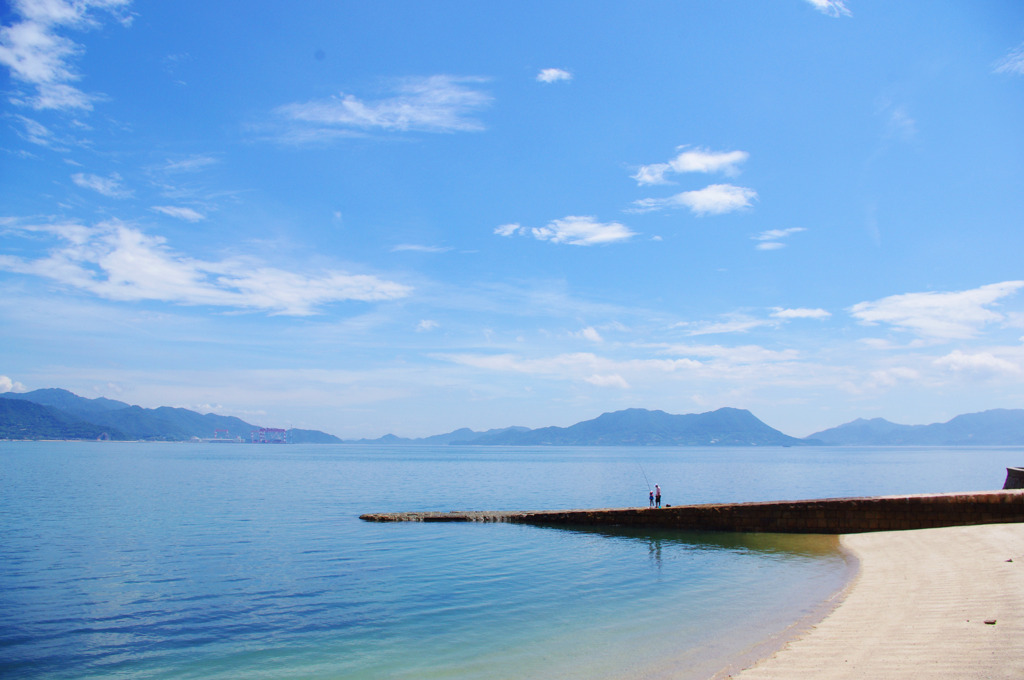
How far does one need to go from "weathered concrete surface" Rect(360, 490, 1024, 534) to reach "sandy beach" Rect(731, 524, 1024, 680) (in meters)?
4.30

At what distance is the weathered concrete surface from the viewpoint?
87.5ft

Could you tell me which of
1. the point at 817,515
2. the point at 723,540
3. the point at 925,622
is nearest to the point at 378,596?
the point at 925,622

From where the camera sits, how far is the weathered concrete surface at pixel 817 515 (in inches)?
1049

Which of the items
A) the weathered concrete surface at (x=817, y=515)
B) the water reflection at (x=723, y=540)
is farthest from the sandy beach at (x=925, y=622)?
the water reflection at (x=723, y=540)

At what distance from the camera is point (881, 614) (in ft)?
47.1

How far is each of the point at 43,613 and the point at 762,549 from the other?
27.6m

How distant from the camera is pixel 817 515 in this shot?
30.7 metres

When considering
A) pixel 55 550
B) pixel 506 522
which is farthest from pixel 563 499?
pixel 55 550

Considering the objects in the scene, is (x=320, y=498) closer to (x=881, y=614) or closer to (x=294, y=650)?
(x=294, y=650)

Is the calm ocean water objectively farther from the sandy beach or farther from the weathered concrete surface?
the sandy beach

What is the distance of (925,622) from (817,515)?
19.3 m

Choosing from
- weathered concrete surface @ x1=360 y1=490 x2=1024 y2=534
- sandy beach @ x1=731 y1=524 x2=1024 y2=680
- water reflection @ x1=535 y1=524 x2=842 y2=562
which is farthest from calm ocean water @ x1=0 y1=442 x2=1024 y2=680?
sandy beach @ x1=731 y1=524 x2=1024 y2=680

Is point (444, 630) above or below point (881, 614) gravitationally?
below

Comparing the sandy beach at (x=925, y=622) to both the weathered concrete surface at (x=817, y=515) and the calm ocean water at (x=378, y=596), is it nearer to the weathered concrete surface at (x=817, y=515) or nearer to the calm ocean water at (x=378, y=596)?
the calm ocean water at (x=378, y=596)
